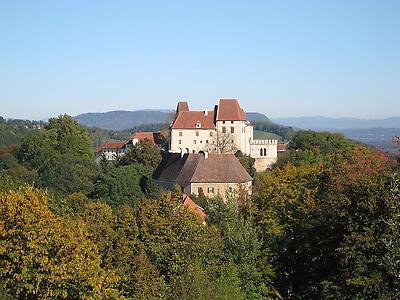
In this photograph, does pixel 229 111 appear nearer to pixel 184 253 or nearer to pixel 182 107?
pixel 182 107

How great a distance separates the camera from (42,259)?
56.9 ft

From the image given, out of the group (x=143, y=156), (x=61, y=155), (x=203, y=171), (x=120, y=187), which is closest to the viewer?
(x=120, y=187)

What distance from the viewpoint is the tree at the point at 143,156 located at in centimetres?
6131

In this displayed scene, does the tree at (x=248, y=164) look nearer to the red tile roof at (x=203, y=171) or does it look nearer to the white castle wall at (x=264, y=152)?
the red tile roof at (x=203, y=171)

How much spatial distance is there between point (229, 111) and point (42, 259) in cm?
6121

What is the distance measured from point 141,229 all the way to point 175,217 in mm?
1612

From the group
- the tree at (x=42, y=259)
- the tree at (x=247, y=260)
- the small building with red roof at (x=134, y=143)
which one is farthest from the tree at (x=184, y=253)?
the small building with red roof at (x=134, y=143)

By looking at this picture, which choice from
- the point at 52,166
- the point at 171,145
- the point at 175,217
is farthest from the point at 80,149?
the point at 175,217

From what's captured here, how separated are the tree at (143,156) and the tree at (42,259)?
42.3m

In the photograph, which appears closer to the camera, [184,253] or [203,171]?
[184,253]

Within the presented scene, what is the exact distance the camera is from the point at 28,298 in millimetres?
17766

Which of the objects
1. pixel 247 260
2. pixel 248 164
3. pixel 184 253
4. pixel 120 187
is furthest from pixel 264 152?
pixel 184 253

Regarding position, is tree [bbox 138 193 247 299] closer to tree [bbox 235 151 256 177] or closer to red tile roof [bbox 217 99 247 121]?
tree [bbox 235 151 256 177]

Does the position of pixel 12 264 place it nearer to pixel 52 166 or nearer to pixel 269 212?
pixel 269 212
